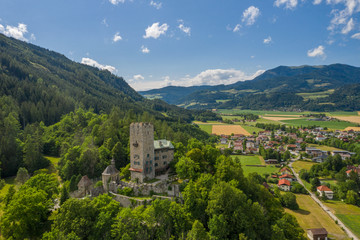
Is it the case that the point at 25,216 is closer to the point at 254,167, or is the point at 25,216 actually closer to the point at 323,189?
the point at 323,189

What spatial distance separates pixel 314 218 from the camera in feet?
192

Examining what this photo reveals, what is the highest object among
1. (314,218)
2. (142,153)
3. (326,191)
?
(142,153)

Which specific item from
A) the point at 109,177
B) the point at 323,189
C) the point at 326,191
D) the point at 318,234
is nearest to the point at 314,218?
the point at 318,234

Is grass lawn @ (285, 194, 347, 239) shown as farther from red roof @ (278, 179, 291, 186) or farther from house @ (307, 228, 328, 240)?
red roof @ (278, 179, 291, 186)

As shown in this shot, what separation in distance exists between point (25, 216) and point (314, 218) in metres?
67.7

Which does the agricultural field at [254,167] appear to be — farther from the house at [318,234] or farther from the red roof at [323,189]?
the house at [318,234]

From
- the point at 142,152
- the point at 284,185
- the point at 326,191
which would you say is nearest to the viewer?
the point at 142,152

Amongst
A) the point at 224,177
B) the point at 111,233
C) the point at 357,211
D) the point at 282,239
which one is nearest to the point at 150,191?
the point at 111,233

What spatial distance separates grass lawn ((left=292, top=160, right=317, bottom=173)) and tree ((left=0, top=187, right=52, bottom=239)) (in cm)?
9813

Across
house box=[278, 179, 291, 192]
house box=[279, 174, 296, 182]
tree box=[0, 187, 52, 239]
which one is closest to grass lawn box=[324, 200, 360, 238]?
house box=[278, 179, 291, 192]

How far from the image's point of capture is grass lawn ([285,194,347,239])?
52844 mm

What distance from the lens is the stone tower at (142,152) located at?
4522cm

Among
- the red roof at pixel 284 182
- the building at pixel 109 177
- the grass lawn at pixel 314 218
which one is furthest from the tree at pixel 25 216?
the red roof at pixel 284 182

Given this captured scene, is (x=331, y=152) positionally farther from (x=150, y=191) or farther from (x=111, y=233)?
(x=111, y=233)
